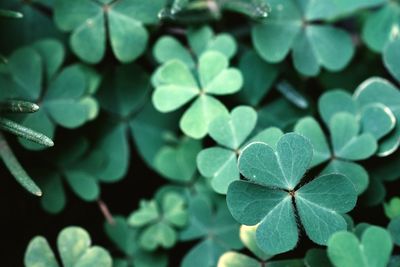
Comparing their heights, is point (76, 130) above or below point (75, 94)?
below

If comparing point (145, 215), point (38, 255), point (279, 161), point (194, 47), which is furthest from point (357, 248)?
point (194, 47)

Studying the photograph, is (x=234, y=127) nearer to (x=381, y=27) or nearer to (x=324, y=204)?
(x=324, y=204)

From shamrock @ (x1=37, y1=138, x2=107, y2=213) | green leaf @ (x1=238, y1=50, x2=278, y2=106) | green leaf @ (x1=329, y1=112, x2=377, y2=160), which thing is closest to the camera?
green leaf @ (x1=329, y1=112, x2=377, y2=160)

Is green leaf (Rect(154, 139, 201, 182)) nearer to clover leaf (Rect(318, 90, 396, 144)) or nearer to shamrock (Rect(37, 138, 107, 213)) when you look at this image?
shamrock (Rect(37, 138, 107, 213))

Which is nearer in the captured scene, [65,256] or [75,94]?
[65,256]

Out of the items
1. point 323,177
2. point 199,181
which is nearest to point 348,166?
point 323,177

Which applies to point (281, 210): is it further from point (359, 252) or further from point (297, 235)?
point (359, 252)

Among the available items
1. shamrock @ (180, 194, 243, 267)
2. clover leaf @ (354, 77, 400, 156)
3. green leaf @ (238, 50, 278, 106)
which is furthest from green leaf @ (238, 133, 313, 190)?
green leaf @ (238, 50, 278, 106)
